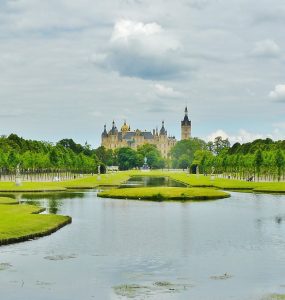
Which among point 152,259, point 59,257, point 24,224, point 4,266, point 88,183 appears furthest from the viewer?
point 88,183

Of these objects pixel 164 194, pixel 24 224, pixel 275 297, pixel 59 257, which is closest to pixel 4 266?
pixel 59 257

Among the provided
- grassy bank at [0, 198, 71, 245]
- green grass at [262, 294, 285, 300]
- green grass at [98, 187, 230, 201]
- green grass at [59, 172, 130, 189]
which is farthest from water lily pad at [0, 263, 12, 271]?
green grass at [59, 172, 130, 189]

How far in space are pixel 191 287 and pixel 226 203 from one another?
44802 millimetres

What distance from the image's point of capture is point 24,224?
1774 inches

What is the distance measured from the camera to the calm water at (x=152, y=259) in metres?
27.2

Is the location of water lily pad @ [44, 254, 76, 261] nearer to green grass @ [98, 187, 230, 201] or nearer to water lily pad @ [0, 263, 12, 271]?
water lily pad @ [0, 263, 12, 271]

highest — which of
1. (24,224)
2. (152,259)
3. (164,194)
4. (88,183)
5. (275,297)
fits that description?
(88,183)

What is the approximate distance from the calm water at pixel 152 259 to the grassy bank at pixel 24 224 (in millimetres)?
901

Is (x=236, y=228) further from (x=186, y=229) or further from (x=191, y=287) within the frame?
(x=191, y=287)

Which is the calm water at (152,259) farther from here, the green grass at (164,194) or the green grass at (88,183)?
the green grass at (88,183)

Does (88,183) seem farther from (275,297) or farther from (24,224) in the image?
(275,297)

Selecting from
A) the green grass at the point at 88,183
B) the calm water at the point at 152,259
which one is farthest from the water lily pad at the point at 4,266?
the green grass at the point at 88,183

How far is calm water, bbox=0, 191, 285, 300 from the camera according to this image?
27219 mm

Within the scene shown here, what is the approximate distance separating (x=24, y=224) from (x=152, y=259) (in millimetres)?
14188
